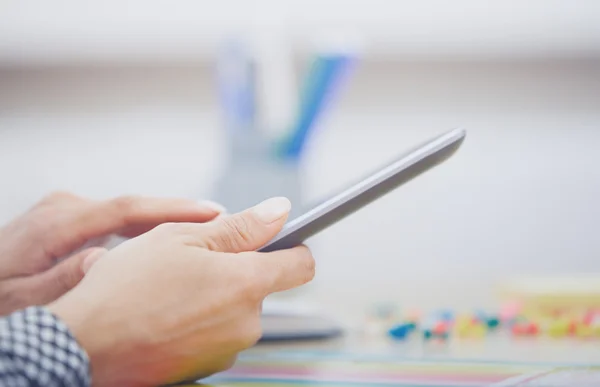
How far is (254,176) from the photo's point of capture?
3.05 feet

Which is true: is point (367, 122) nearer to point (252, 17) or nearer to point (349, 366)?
point (252, 17)

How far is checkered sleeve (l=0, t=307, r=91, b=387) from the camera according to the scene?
303 mm

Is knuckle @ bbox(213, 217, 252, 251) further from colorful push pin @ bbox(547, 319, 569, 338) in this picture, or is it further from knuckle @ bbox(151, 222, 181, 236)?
colorful push pin @ bbox(547, 319, 569, 338)

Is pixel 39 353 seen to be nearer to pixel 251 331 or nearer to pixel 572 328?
pixel 251 331

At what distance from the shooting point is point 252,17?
117cm

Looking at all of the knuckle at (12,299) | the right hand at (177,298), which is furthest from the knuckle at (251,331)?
the knuckle at (12,299)

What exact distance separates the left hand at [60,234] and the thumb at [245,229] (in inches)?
4.0

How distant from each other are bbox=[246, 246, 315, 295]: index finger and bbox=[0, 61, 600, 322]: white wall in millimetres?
678

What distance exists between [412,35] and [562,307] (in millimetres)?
548

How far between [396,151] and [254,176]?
35cm

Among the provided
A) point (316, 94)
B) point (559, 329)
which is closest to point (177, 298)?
point (559, 329)

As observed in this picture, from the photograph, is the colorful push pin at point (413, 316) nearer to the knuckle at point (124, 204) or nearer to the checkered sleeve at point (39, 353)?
the knuckle at point (124, 204)

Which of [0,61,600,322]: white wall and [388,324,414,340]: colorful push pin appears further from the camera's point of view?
[0,61,600,322]: white wall

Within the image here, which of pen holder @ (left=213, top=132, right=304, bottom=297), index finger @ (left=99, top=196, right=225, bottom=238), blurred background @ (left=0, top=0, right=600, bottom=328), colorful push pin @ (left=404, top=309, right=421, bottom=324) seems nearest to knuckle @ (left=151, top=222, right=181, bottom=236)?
index finger @ (left=99, top=196, right=225, bottom=238)
